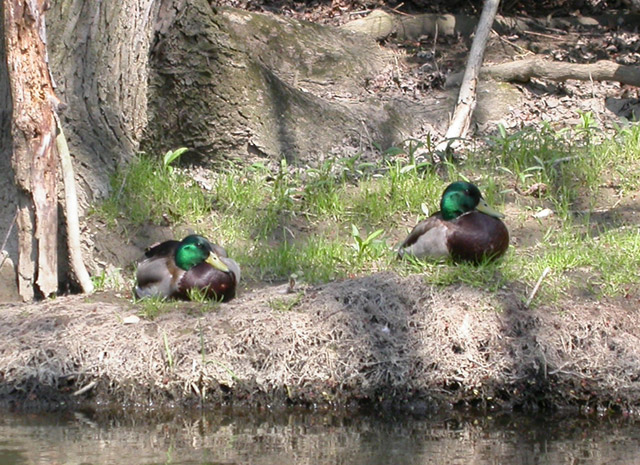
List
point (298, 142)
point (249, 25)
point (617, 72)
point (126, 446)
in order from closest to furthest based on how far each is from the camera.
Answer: point (126, 446)
point (298, 142)
point (617, 72)
point (249, 25)

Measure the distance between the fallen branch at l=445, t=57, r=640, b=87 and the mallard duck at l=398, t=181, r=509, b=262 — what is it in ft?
11.7

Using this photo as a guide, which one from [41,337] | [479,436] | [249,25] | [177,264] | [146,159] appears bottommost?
[479,436]

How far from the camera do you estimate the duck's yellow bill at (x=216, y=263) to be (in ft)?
21.1

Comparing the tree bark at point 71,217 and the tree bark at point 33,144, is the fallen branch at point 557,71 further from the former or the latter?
the tree bark at point 33,144

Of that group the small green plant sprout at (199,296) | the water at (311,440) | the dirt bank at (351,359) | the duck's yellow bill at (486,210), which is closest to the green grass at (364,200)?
the duck's yellow bill at (486,210)

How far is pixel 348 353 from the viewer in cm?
582

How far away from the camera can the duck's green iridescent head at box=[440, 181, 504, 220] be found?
6.77 m

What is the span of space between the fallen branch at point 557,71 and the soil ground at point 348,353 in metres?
4.16

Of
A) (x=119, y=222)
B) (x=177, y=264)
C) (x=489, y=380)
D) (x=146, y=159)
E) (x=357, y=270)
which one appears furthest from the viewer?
(x=146, y=159)

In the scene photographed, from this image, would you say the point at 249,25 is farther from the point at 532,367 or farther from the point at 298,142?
the point at 532,367

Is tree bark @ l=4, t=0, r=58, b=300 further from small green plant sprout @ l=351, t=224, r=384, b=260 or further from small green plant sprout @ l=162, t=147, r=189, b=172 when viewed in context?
small green plant sprout @ l=351, t=224, r=384, b=260

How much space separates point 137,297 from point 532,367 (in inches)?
105

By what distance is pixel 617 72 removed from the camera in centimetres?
966

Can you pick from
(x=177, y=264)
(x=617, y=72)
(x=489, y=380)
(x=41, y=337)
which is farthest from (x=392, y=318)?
(x=617, y=72)
